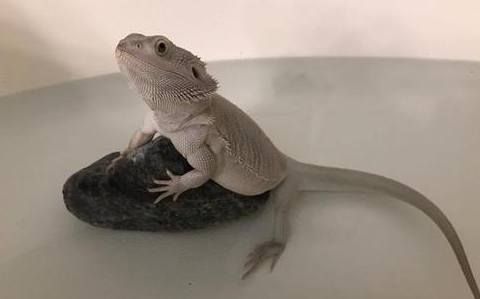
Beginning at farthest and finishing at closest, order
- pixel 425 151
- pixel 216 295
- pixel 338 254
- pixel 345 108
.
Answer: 1. pixel 345 108
2. pixel 425 151
3. pixel 338 254
4. pixel 216 295

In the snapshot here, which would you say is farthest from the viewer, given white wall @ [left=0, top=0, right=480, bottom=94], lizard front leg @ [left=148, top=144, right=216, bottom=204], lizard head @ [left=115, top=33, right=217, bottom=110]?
white wall @ [left=0, top=0, right=480, bottom=94]

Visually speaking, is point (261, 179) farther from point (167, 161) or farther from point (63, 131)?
point (63, 131)

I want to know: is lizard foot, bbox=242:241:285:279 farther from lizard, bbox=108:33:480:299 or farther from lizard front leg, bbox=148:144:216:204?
lizard front leg, bbox=148:144:216:204

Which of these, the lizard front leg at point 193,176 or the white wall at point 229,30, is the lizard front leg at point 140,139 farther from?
the white wall at point 229,30

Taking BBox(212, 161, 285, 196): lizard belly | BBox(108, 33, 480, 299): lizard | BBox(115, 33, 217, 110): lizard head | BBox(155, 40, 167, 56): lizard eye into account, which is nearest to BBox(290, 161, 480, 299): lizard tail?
BBox(108, 33, 480, 299): lizard

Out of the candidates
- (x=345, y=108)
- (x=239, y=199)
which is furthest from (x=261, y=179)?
(x=345, y=108)

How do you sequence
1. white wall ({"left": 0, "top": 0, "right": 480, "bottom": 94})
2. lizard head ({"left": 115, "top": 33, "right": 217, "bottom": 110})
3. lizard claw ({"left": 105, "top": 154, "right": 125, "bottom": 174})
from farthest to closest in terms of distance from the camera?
white wall ({"left": 0, "top": 0, "right": 480, "bottom": 94}) < lizard claw ({"left": 105, "top": 154, "right": 125, "bottom": 174}) < lizard head ({"left": 115, "top": 33, "right": 217, "bottom": 110})

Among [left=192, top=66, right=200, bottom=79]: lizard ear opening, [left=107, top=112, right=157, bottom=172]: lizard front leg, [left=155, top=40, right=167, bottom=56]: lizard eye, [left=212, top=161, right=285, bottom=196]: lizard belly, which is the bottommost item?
[left=212, top=161, right=285, bottom=196]: lizard belly
